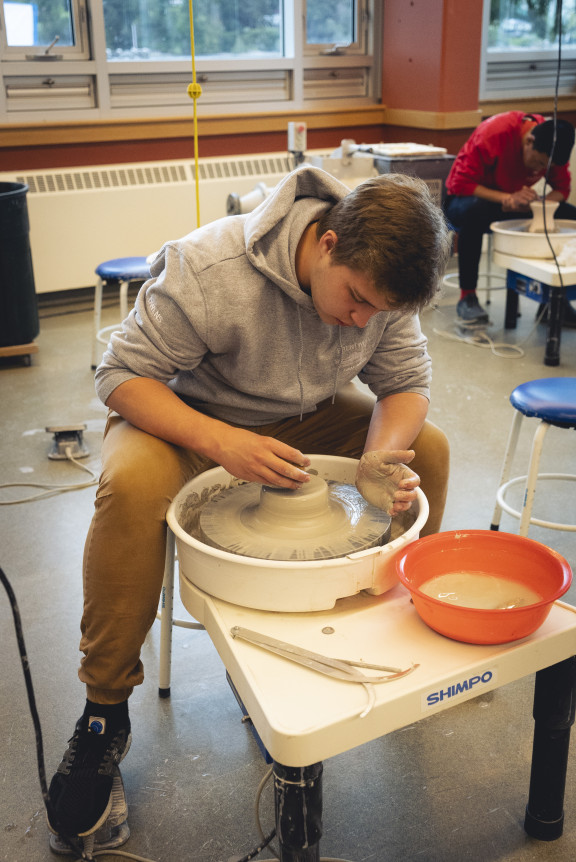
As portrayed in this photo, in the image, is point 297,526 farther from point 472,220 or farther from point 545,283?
point 472,220

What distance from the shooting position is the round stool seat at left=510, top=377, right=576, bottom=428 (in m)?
1.71

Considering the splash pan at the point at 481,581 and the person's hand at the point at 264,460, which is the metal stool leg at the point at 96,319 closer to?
the person's hand at the point at 264,460

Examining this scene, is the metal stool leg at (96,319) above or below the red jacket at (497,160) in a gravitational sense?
below

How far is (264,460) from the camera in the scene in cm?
115

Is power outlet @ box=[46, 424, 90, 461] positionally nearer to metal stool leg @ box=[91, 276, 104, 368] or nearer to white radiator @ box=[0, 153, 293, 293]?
metal stool leg @ box=[91, 276, 104, 368]

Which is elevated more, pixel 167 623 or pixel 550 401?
pixel 550 401

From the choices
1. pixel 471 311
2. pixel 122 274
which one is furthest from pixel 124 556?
pixel 471 311

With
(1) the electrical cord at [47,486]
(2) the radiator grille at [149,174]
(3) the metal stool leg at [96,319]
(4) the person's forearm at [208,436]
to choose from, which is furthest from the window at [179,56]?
(4) the person's forearm at [208,436]

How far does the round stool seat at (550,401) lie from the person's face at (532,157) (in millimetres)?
2078

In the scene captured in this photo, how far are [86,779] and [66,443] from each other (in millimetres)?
1472

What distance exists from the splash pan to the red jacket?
2.93m

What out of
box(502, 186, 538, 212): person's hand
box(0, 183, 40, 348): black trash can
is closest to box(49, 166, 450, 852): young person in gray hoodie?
box(0, 183, 40, 348): black trash can

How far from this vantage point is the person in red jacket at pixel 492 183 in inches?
142

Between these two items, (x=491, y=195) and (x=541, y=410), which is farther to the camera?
(x=491, y=195)
